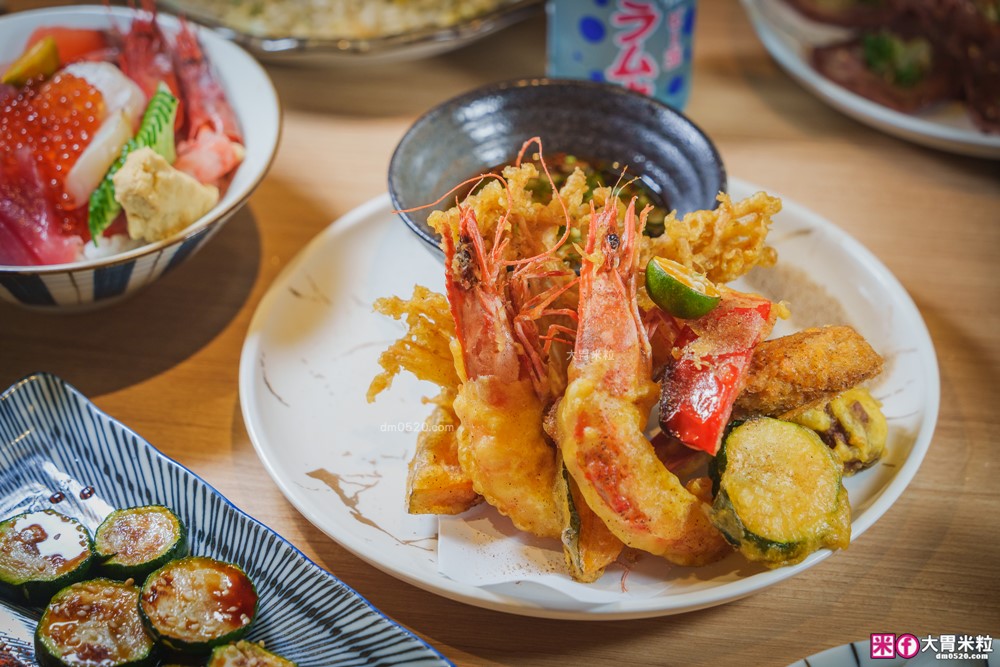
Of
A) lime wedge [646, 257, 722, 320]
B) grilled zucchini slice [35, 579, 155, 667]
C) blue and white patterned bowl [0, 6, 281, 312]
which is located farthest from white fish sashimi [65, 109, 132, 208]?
lime wedge [646, 257, 722, 320]

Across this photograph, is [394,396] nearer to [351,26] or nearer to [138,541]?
[138,541]

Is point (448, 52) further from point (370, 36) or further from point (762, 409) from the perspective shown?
point (762, 409)

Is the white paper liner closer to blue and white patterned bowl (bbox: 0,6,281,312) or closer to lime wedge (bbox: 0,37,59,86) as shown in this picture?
blue and white patterned bowl (bbox: 0,6,281,312)

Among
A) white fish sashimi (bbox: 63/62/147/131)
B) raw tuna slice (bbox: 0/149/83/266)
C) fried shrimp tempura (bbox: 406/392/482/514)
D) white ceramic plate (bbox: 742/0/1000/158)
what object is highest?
white fish sashimi (bbox: 63/62/147/131)

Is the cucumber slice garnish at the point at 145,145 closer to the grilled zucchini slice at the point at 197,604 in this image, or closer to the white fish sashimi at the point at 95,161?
the white fish sashimi at the point at 95,161

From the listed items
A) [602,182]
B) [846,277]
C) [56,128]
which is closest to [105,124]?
[56,128]

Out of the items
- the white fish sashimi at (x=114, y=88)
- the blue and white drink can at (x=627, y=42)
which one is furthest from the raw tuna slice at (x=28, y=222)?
the blue and white drink can at (x=627, y=42)
